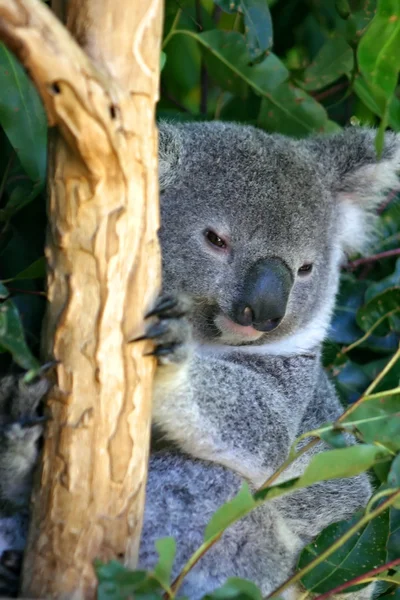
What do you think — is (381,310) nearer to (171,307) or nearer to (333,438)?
(333,438)

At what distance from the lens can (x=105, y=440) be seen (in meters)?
1.67

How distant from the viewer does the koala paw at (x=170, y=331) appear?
173 centimetres

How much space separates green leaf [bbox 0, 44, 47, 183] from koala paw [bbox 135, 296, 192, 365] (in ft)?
2.33

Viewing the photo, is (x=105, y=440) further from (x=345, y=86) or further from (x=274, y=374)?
(x=345, y=86)

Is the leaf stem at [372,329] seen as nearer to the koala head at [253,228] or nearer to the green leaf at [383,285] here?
the green leaf at [383,285]

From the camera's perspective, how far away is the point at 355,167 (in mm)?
2811

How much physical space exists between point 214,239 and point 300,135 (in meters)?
0.90

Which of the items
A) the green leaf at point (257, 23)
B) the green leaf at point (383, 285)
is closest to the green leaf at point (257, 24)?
the green leaf at point (257, 23)

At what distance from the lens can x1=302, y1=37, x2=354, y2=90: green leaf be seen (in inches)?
122

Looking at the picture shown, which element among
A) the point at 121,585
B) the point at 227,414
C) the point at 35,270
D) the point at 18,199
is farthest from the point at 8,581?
the point at 18,199

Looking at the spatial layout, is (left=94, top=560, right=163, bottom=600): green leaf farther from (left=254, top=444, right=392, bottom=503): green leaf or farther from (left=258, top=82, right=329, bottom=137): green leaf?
(left=258, top=82, right=329, bottom=137): green leaf

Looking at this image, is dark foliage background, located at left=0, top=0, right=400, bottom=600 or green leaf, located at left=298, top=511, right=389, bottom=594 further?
green leaf, located at left=298, top=511, right=389, bottom=594

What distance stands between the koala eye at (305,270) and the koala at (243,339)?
1cm

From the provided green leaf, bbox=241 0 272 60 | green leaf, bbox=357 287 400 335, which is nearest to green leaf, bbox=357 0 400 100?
green leaf, bbox=241 0 272 60
